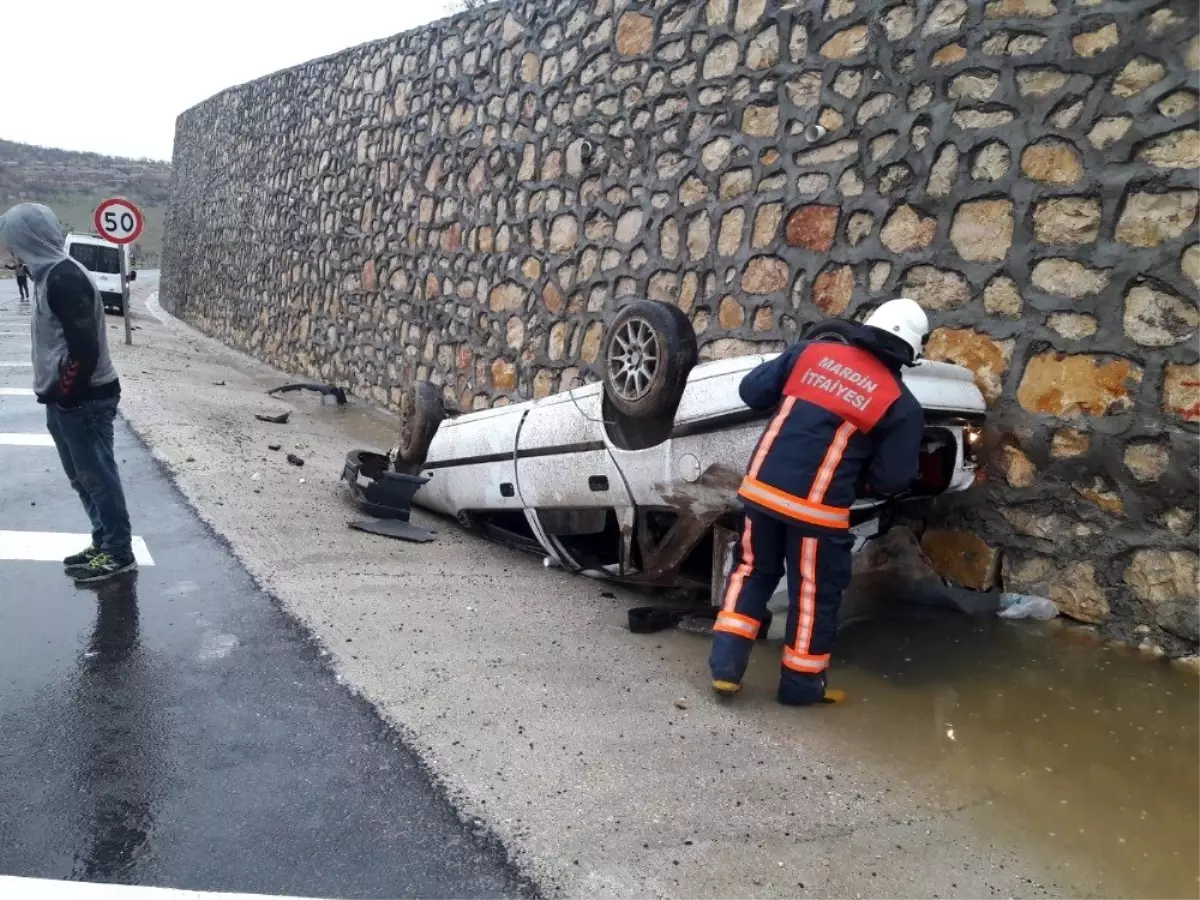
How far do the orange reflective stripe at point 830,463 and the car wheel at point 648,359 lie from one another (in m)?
1.04

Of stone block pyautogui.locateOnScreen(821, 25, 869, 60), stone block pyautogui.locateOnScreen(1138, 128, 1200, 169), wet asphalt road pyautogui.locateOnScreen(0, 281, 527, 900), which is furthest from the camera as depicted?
stone block pyautogui.locateOnScreen(821, 25, 869, 60)

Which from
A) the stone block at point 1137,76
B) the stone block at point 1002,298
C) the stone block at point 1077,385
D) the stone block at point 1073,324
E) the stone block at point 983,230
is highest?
the stone block at point 1137,76

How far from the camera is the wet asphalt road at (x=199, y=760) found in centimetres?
231

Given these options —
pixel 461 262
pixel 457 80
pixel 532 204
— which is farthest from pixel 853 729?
pixel 457 80

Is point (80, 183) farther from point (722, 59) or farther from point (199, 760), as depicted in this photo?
point (199, 760)

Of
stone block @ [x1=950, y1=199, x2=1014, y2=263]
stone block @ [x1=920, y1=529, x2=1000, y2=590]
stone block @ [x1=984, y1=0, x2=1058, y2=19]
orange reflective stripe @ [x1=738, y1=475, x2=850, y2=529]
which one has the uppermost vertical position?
stone block @ [x1=984, y1=0, x2=1058, y2=19]

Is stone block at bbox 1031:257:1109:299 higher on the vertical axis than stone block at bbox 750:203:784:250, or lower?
lower

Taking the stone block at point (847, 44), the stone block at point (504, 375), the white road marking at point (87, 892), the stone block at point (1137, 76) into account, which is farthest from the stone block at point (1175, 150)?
the stone block at point (504, 375)

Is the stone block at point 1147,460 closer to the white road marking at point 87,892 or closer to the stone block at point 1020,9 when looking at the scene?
the stone block at point 1020,9

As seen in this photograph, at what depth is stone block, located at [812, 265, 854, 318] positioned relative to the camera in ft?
16.8

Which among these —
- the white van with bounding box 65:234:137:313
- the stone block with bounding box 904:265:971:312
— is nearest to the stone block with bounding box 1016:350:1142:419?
the stone block with bounding box 904:265:971:312

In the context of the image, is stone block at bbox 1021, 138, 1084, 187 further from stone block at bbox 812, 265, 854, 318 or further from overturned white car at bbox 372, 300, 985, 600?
stone block at bbox 812, 265, 854, 318

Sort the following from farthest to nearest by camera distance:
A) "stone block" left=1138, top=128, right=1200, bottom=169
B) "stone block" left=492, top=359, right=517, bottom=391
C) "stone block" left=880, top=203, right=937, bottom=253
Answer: "stone block" left=492, top=359, right=517, bottom=391 < "stone block" left=880, top=203, right=937, bottom=253 < "stone block" left=1138, top=128, right=1200, bottom=169

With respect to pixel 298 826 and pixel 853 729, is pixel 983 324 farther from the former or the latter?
pixel 298 826
